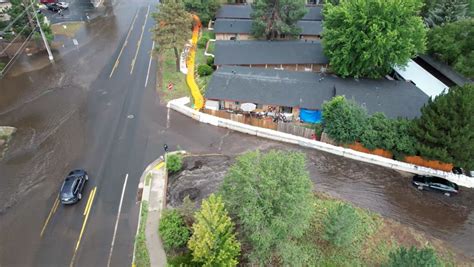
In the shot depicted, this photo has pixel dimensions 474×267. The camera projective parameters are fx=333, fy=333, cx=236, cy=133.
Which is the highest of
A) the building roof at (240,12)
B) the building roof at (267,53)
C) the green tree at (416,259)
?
the building roof at (240,12)

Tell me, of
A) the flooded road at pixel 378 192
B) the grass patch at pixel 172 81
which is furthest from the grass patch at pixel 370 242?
the grass patch at pixel 172 81

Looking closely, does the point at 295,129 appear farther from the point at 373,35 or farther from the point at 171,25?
the point at 171,25

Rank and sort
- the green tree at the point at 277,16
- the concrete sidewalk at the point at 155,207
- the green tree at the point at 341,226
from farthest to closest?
the green tree at the point at 277,16, the concrete sidewalk at the point at 155,207, the green tree at the point at 341,226

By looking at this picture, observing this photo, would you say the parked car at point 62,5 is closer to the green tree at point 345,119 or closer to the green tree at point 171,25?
the green tree at point 171,25

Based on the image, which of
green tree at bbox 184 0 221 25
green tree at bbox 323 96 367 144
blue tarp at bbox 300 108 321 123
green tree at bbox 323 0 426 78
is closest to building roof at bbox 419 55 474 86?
green tree at bbox 323 0 426 78

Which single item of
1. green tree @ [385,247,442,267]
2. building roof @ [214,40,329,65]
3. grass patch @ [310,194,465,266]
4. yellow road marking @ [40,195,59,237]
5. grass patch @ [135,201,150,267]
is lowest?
grass patch @ [310,194,465,266]

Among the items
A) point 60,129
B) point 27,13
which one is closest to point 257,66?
point 60,129

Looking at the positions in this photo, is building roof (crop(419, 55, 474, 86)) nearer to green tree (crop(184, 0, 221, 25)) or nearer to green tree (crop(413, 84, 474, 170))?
green tree (crop(413, 84, 474, 170))
